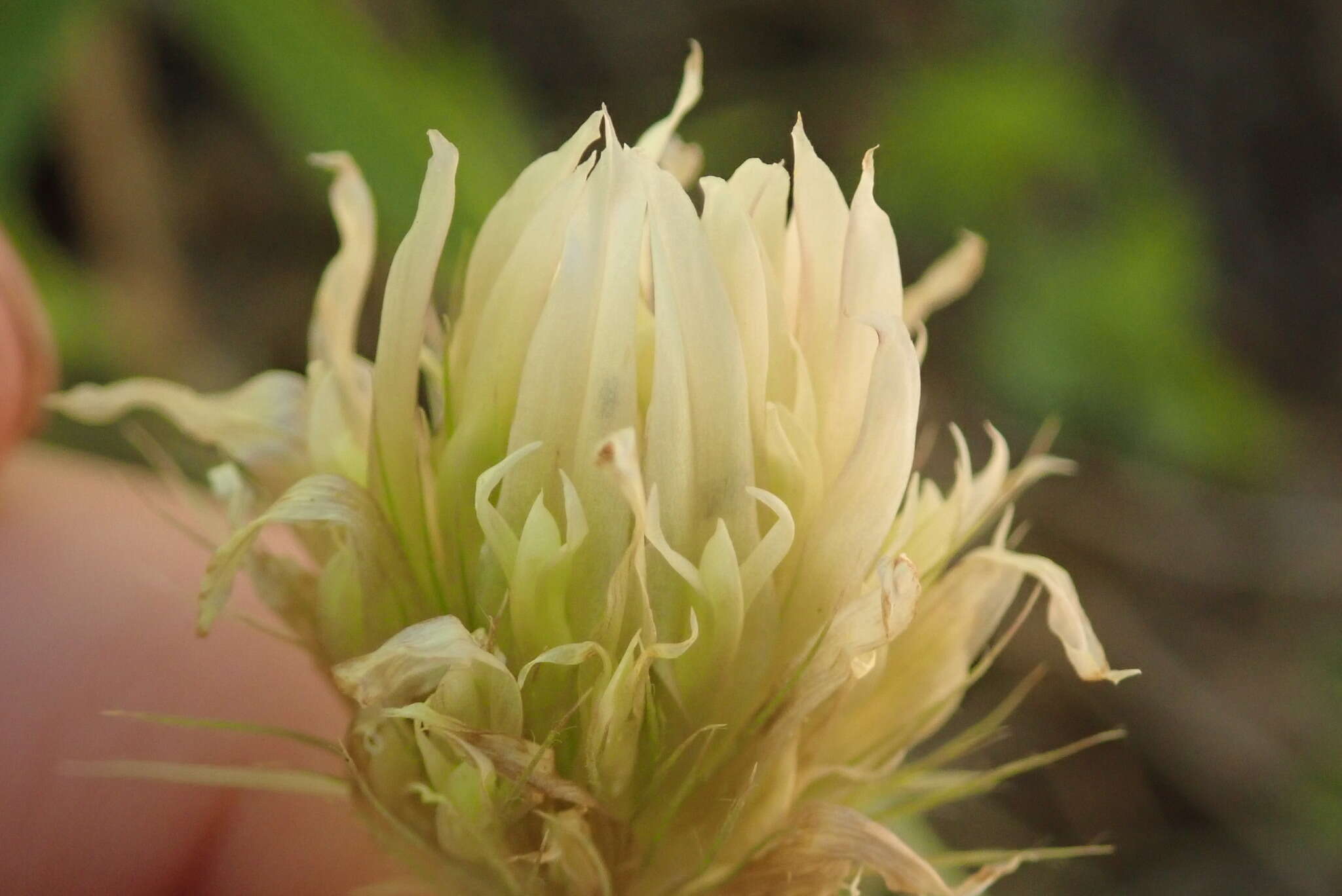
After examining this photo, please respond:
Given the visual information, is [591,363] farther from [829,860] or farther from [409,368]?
[829,860]

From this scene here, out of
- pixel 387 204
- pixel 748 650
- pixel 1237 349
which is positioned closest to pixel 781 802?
pixel 748 650

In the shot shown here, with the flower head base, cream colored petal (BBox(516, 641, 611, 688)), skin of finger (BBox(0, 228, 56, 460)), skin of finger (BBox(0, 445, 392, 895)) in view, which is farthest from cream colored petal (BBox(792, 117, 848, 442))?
skin of finger (BBox(0, 228, 56, 460))

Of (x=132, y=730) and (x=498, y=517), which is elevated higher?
(x=498, y=517)

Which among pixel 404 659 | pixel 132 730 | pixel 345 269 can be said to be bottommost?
pixel 132 730

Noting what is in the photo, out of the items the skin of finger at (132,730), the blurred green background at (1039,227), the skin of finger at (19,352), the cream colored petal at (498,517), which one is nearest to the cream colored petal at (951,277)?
the cream colored petal at (498,517)

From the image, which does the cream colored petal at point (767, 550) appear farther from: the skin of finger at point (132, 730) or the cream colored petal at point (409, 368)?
the skin of finger at point (132, 730)

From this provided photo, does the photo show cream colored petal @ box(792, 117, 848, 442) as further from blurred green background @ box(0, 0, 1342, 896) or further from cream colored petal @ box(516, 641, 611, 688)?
blurred green background @ box(0, 0, 1342, 896)

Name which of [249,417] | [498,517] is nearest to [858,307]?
[498,517]
